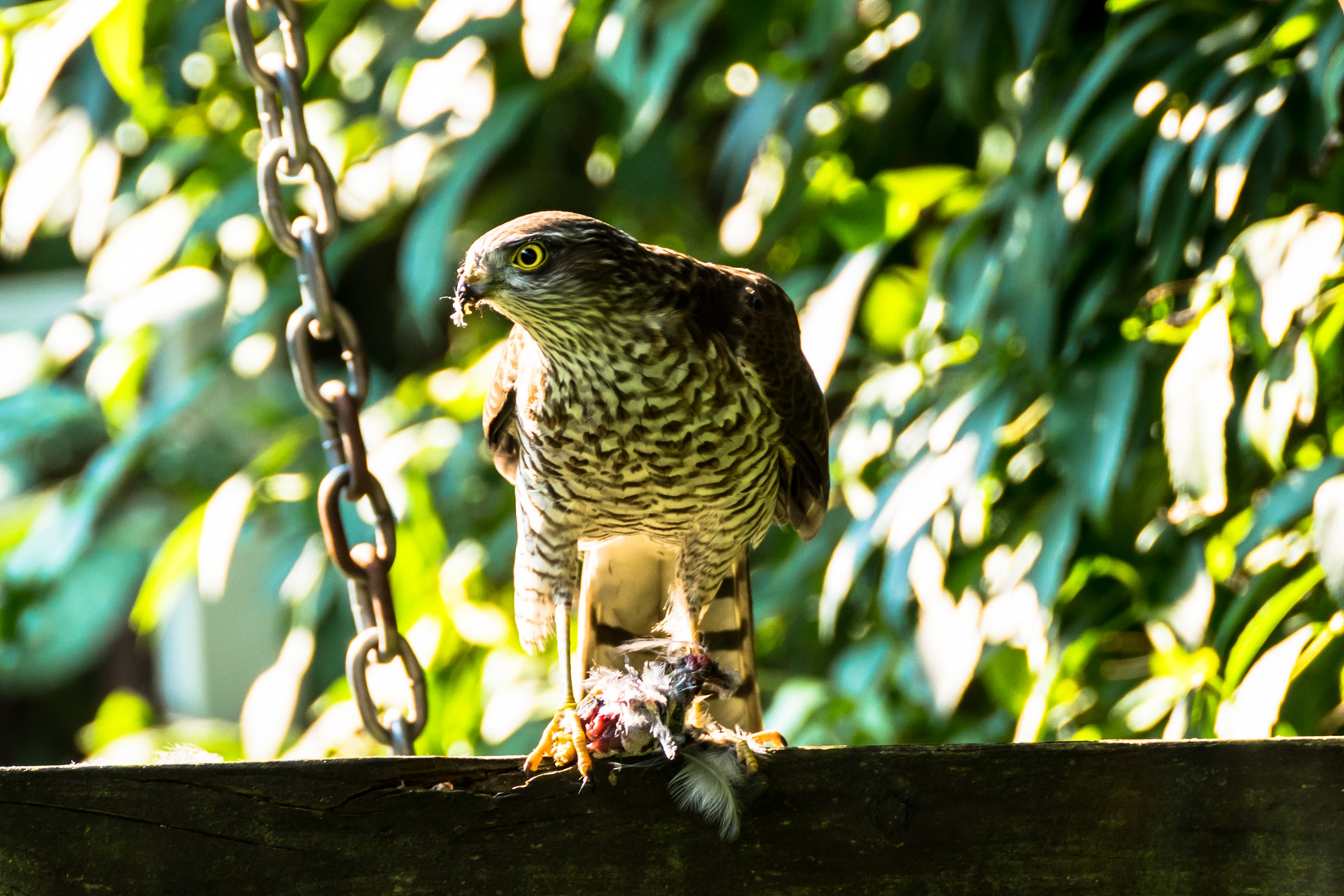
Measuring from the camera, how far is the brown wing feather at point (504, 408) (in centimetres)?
179

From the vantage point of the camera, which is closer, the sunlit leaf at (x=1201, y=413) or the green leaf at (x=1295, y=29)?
the sunlit leaf at (x=1201, y=413)

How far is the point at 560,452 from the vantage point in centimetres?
165

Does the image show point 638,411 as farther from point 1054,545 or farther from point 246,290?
point 246,290

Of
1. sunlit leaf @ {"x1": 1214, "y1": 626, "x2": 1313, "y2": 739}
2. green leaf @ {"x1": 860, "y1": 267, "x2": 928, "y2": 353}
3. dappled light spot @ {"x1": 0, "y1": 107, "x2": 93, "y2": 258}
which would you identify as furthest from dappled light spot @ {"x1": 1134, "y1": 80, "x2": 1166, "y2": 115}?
dappled light spot @ {"x1": 0, "y1": 107, "x2": 93, "y2": 258}

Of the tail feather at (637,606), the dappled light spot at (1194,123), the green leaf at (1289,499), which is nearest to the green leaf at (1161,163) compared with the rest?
the dappled light spot at (1194,123)

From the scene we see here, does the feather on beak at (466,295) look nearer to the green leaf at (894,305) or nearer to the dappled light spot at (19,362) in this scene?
the green leaf at (894,305)

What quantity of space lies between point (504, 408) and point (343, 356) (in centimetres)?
A: 38

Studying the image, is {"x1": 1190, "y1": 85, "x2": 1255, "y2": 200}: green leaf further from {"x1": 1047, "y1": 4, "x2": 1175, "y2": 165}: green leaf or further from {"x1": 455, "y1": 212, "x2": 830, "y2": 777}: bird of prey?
{"x1": 455, "y1": 212, "x2": 830, "y2": 777}: bird of prey

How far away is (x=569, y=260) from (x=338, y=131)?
7.33ft

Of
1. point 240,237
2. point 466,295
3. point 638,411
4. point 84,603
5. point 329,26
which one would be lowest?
point 84,603

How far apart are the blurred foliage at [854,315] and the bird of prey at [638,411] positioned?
0.42 metres

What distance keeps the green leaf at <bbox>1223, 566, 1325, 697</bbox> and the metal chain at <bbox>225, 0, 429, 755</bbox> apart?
1.20m

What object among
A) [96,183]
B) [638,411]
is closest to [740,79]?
[638,411]

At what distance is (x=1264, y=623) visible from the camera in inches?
68.7
